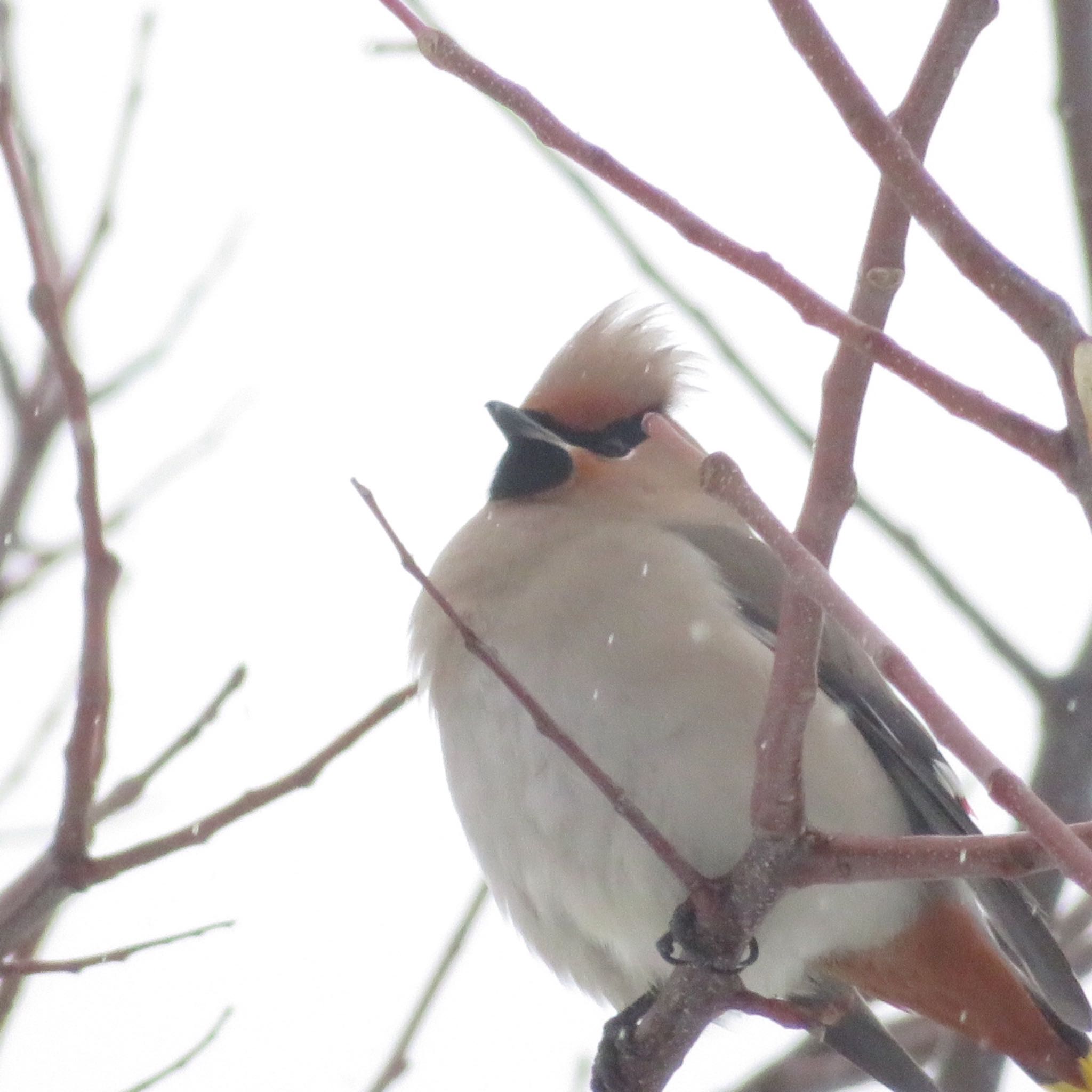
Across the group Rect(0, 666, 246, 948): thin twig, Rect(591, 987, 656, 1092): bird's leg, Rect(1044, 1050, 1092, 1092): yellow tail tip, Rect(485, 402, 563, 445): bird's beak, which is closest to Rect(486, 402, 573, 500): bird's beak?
Rect(485, 402, 563, 445): bird's beak

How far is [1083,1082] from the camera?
11.0 feet

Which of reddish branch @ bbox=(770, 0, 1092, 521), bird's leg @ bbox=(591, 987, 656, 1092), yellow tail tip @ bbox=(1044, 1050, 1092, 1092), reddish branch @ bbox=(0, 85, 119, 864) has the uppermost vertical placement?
reddish branch @ bbox=(0, 85, 119, 864)

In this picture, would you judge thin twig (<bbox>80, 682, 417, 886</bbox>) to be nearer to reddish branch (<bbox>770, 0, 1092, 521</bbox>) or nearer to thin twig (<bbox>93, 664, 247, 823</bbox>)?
thin twig (<bbox>93, 664, 247, 823</bbox>)

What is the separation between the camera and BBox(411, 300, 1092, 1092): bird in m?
3.14

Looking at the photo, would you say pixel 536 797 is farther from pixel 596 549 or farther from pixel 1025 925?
pixel 1025 925

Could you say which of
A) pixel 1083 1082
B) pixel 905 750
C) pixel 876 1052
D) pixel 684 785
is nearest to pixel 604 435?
pixel 905 750

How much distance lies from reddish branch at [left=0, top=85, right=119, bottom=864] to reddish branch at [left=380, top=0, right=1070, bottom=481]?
651mm

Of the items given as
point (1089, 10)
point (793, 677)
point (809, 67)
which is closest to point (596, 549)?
point (1089, 10)

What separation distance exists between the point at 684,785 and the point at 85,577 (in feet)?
5.16

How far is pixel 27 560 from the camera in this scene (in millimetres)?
2740

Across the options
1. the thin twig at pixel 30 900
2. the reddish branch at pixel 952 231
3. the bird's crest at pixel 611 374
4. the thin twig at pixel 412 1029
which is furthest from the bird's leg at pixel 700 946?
the bird's crest at pixel 611 374

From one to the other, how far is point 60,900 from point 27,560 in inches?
41.2

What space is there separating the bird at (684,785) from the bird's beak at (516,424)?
395mm

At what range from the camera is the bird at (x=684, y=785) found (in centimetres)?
314
